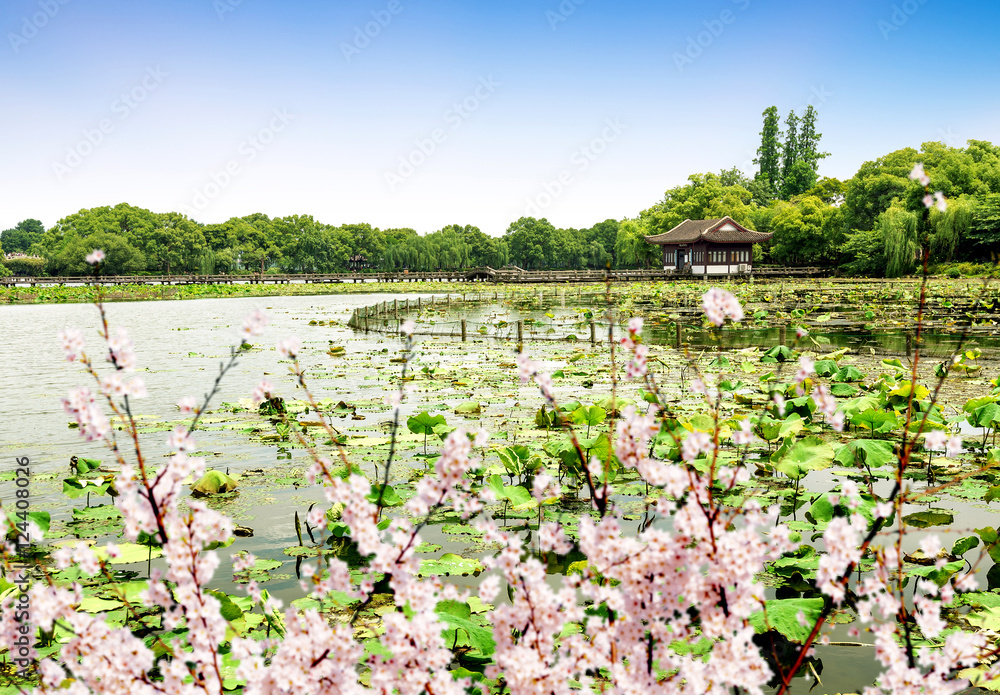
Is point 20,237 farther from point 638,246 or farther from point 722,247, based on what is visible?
point 722,247

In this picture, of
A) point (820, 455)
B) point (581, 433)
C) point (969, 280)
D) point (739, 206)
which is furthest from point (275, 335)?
point (739, 206)

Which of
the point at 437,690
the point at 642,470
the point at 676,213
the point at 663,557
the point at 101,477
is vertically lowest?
the point at 101,477

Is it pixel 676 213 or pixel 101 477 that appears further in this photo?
pixel 676 213

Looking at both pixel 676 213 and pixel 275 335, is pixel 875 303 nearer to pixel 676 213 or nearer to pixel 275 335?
pixel 275 335

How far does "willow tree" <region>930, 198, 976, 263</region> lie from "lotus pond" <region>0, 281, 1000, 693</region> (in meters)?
26.3

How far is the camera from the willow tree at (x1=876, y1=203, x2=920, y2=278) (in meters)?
38.4

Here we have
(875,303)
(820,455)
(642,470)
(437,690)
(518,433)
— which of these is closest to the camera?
(437,690)

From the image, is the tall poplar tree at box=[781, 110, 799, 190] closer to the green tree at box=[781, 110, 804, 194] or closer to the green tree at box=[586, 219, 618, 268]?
the green tree at box=[781, 110, 804, 194]

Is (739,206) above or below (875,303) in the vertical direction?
above

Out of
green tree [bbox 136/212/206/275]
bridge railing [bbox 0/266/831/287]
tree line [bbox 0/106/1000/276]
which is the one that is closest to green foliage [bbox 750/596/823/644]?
tree line [bbox 0/106/1000/276]

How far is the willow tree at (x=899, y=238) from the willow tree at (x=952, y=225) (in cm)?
109

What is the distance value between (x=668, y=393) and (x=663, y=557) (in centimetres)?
822

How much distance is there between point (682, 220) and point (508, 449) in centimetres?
6593

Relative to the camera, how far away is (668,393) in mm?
9594
